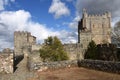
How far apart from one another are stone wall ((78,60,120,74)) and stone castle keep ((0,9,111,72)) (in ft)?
96.0

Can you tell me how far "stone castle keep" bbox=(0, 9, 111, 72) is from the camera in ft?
203

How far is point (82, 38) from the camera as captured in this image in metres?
65.1

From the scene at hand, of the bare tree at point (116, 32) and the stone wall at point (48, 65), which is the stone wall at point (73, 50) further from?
the stone wall at point (48, 65)

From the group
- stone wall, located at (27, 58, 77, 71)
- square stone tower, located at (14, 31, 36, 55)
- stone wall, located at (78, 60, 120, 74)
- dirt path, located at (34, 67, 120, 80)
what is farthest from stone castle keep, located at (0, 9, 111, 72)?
dirt path, located at (34, 67, 120, 80)

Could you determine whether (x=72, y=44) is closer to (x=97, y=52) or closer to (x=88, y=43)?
(x=88, y=43)

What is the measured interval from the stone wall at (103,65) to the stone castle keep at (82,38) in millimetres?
29254

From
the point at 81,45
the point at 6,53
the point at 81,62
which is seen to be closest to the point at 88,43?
the point at 81,45

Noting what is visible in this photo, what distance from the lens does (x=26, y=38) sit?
226 feet

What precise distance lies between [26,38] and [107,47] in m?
26.3

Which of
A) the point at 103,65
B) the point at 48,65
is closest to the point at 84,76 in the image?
the point at 103,65

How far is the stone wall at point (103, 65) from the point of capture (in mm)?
24131

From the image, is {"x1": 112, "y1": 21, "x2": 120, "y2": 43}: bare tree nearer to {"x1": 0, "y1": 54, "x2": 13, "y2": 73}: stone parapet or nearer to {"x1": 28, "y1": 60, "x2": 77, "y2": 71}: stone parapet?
{"x1": 28, "y1": 60, "x2": 77, "y2": 71}: stone parapet

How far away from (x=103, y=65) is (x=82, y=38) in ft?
127

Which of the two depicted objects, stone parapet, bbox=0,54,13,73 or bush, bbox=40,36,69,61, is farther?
bush, bbox=40,36,69,61
